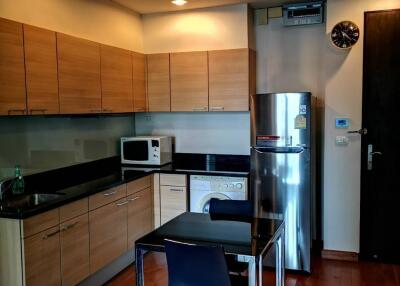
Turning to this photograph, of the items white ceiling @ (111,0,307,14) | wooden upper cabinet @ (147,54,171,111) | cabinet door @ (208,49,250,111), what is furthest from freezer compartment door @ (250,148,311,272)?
white ceiling @ (111,0,307,14)

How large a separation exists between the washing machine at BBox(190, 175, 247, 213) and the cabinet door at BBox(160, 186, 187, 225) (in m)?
0.09

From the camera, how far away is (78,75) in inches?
137

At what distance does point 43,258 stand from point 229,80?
248 cm

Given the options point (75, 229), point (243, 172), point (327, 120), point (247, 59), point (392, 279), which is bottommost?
point (392, 279)

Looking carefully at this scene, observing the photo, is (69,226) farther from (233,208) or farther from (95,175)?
(233,208)

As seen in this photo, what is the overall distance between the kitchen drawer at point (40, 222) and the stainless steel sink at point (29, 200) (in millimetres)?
134

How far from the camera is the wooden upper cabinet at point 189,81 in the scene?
437 cm

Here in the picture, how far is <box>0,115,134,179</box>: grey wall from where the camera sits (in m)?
3.15

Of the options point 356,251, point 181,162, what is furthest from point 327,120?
point 181,162

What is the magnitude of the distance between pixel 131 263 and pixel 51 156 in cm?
132

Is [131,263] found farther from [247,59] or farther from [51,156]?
[247,59]

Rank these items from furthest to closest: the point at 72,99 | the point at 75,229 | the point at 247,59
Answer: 1. the point at 247,59
2. the point at 72,99
3. the point at 75,229

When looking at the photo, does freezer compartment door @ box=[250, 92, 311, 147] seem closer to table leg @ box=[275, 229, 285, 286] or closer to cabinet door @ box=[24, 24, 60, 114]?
table leg @ box=[275, 229, 285, 286]

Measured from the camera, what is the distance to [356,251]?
4.05m
